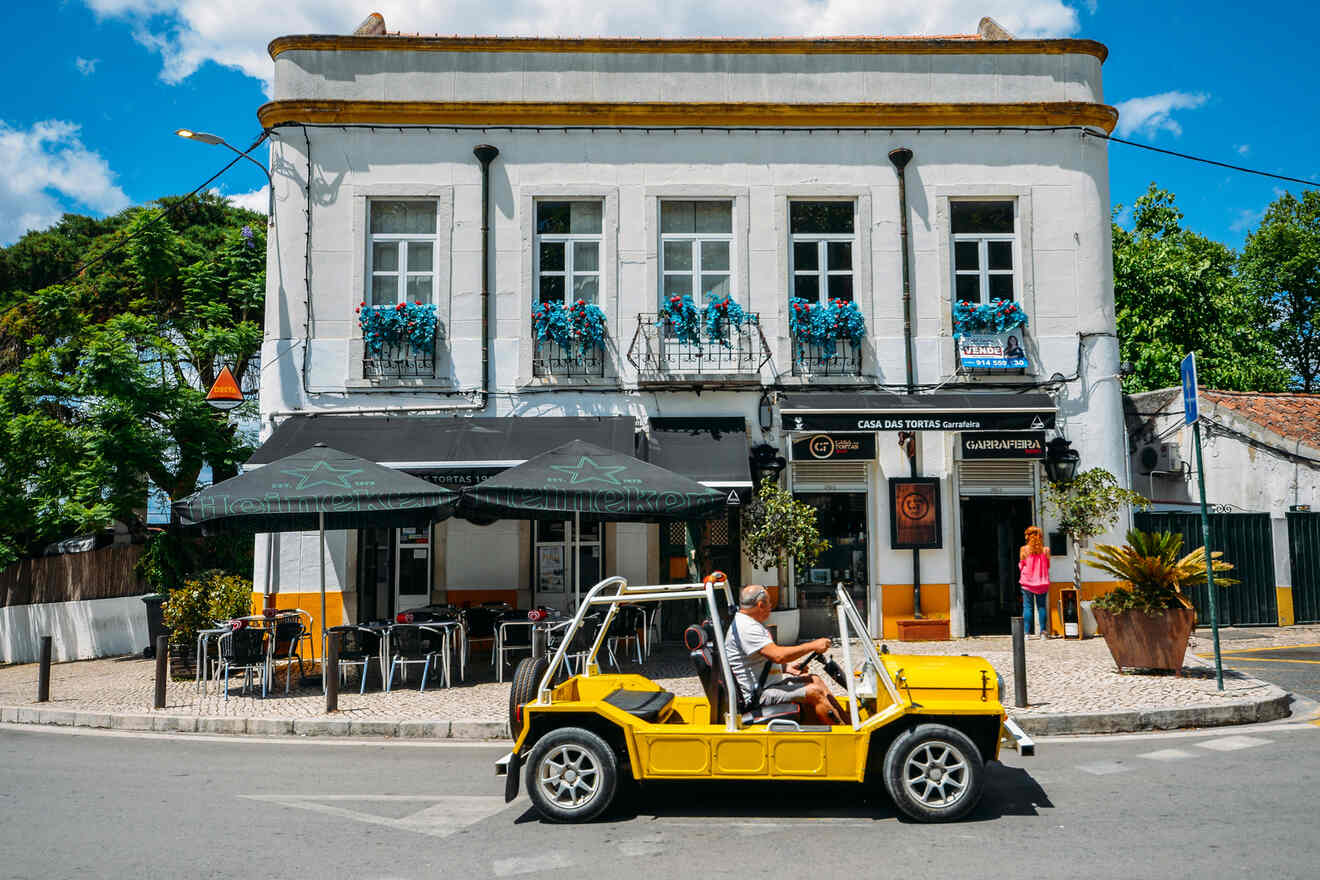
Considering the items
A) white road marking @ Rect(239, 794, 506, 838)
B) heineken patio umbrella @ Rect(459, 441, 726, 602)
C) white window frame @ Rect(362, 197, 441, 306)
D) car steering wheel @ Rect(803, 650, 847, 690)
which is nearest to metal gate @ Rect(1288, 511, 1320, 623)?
heineken patio umbrella @ Rect(459, 441, 726, 602)

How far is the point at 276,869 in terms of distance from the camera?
5207mm

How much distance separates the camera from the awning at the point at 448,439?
12977 mm

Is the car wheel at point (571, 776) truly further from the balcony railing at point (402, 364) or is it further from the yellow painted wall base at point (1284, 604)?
the yellow painted wall base at point (1284, 604)

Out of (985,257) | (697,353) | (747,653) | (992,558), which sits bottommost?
(747,653)

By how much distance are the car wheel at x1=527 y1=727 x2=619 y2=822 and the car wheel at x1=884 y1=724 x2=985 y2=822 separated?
5.54 feet

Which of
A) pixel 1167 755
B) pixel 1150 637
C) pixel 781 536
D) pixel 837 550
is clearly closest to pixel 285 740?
pixel 781 536

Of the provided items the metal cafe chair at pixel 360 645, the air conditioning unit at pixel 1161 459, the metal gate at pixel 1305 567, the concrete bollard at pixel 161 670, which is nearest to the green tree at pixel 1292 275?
the air conditioning unit at pixel 1161 459

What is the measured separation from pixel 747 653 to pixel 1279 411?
17780mm

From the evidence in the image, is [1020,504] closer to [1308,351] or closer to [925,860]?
[925,860]

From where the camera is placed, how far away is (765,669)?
6.36 metres

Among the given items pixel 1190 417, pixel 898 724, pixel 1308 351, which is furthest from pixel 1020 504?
pixel 1308 351

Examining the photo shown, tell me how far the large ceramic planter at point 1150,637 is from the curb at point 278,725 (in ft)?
21.7

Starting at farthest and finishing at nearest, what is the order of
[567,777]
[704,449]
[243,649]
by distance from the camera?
[704,449]
[243,649]
[567,777]

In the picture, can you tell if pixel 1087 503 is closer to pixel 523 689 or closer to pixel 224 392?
pixel 523 689
